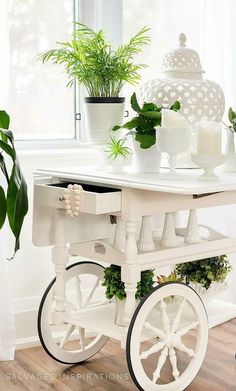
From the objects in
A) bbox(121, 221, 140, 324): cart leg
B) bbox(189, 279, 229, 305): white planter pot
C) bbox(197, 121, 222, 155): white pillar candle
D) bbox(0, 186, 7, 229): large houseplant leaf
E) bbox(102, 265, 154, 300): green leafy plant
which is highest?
bbox(197, 121, 222, 155): white pillar candle

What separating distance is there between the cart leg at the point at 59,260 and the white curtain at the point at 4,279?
34cm

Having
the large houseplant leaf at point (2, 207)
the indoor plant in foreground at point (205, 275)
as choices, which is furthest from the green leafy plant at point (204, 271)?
the large houseplant leaf at point (2, 207)

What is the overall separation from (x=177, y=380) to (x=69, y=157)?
42.6 inches

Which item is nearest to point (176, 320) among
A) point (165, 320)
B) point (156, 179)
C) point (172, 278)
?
point (165, 320)

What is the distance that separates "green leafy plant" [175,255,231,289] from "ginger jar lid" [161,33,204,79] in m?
0.68

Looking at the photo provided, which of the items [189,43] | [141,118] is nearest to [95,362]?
[141,118]

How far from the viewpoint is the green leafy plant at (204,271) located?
2.71 metres

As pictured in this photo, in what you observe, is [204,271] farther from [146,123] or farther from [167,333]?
[146,123]

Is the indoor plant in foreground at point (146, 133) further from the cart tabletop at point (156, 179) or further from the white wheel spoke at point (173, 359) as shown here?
the white wheel spoke at point (173, 359)

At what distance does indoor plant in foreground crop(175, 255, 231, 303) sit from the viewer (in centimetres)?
272

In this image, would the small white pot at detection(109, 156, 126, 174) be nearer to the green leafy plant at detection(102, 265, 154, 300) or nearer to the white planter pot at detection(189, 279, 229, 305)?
the green leafy plant at detection(102, 265, 154, 300)

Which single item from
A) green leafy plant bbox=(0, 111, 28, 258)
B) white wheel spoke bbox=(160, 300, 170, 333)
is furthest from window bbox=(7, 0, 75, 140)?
white wheel spoke bbox=(160, 300, 170, 333)

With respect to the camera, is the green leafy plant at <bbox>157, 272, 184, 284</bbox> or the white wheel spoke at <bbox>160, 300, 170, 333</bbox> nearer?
the white wheel spoke at <bbox>160, 300, 170, 333</bbox>

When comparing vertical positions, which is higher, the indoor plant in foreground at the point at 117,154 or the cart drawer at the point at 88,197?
the indoor plant in foreground at the point at 117,154
